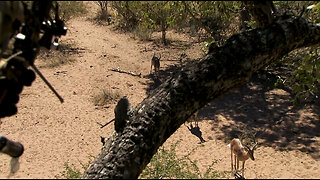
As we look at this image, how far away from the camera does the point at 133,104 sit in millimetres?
10680

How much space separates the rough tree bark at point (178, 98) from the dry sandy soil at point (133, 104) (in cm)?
482

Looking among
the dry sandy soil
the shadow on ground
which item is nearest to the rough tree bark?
the dry sandy soil

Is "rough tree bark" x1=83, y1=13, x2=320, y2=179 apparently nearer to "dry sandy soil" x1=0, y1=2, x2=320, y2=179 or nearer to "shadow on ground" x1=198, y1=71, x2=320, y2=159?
"dry sandy soil" x1=0, y1=2, x2=320, y2=179

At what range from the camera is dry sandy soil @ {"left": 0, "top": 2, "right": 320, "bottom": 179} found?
7645mm

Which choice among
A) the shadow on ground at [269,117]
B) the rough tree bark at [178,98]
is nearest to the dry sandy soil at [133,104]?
the shadow on ground at [269,117]

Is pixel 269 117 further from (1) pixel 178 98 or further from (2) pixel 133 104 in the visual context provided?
(1) pixel 178 98

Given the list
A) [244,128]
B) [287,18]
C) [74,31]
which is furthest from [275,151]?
[74,31]

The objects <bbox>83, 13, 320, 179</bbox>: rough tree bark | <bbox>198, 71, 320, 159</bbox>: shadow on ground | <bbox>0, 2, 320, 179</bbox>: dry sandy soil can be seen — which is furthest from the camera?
<bbox>198, 71, 320, 159</bbox>: shadow on ground

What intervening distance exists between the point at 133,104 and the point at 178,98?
8.06 metres

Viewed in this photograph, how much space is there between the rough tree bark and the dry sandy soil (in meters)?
4.82

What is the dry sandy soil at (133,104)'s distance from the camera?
7.64 metres

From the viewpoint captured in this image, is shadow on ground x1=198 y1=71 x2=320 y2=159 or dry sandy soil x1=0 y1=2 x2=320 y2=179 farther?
shadow on ground x1=198 y1=71 x2=320 y2=159

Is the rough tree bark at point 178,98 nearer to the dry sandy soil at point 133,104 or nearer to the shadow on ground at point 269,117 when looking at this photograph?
the dry sandy soil at point 133,104

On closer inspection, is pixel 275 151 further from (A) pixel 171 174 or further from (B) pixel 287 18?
(B) pixel 287 18
